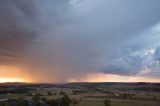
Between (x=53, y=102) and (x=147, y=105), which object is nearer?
(x=53, y=102)

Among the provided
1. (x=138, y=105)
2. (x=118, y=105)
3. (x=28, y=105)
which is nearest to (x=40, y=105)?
(x=28, y=105)

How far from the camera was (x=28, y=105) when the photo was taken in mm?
131250

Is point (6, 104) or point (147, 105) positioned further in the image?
point (147, 105)

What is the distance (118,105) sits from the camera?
457 ft

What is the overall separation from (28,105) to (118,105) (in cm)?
4863

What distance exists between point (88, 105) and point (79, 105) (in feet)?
17.7

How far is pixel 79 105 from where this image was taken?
461 ft

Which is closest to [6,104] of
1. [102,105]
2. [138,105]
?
[102,105]

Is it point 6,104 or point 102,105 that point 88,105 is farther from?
point 6,104

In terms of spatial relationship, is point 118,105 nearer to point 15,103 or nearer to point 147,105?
point 147,105

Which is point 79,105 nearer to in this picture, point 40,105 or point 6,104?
point 40,105

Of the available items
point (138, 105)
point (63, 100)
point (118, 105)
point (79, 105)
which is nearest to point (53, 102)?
point (63, 100)

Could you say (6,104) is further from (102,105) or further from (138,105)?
(138,105)

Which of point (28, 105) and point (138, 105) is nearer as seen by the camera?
point (28, 105)
